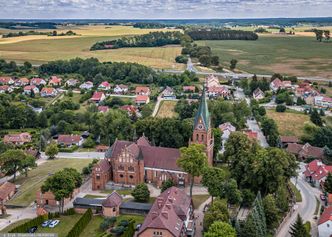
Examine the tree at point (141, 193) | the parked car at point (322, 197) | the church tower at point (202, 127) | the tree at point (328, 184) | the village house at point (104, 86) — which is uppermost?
the church tower at point (202, 127)

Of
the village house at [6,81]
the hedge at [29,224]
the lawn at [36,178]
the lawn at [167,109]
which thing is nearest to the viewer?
the hedge at [29,224]

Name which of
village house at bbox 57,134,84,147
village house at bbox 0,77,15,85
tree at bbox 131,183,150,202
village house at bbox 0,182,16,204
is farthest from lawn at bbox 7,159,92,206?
village house at bbox 0,77,15,85

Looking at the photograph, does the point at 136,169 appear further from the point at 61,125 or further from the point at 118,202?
the point at 61,125

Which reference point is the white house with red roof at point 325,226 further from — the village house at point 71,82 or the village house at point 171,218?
the village house at point 71,82

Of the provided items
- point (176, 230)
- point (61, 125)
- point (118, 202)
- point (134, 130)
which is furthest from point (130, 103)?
point (176, 230)

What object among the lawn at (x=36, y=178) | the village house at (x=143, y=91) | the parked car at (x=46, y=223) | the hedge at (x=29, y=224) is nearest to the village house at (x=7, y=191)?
the lawn at (x=36, y=178)
